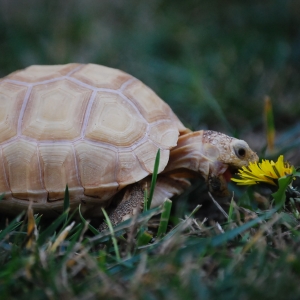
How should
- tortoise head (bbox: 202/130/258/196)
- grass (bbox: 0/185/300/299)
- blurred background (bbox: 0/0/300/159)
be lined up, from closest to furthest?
grass (bbox: 0/185/300/299) < tortoise head (bbox: 202/130/258/196) < blurred background (bbox: 0/0/300/159)

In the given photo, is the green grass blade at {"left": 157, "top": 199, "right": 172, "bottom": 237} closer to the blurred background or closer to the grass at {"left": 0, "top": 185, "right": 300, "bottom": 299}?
the grass at {"left": 0, "top": 185, "right": 300, "bottom": 299}

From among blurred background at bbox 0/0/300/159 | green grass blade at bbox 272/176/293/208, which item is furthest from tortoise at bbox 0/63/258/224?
blurred background at bbox 0/0/300/159

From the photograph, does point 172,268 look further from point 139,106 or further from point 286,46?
point 286,46

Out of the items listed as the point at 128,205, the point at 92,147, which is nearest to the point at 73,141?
the point at 92,147

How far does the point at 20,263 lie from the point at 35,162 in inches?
28.2

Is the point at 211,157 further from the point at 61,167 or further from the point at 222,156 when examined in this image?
the point at 61,167

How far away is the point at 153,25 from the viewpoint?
5117 mm

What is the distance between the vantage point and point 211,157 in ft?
7.58

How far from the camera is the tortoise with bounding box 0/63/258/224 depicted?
214cm

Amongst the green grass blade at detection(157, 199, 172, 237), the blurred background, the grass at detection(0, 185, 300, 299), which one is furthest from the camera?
the blurred background

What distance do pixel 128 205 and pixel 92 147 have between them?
1.10ft

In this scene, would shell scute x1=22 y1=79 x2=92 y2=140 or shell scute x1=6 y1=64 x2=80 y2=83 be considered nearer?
shell scute x1=22 y1=79 x2=92 y2=140

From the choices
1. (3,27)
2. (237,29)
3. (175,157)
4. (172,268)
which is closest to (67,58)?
(3,27)

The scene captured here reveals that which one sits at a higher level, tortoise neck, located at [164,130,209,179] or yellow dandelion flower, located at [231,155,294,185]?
yellow dandelion flower, located at [231,155,294,185]
